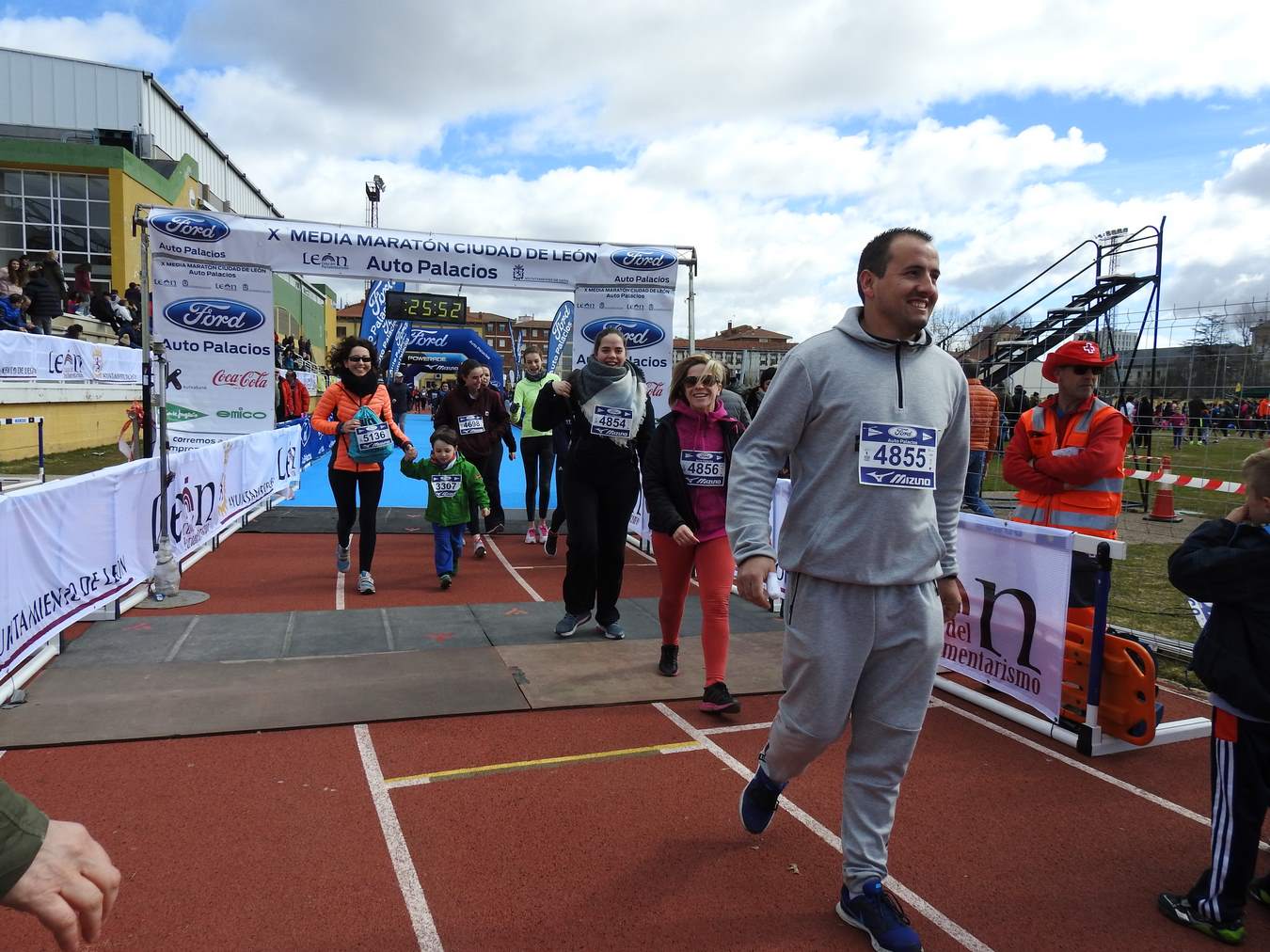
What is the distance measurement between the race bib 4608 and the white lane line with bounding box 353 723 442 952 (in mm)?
1958

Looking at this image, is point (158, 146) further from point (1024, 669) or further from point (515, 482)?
point (1024, 669)

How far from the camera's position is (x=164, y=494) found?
272 inches

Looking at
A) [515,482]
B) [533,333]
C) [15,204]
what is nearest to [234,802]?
[515,482]

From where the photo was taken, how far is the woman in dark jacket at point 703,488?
4516 millimetres

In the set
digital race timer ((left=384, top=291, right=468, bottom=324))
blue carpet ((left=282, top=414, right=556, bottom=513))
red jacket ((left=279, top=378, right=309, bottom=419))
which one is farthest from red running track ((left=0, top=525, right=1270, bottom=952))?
red jacket ((left=279, top=378, right=309, bottom=419))

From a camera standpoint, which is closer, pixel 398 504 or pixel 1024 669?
pixel 1024 669

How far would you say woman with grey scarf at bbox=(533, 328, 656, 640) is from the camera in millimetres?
5477

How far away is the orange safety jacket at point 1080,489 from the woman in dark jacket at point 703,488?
66.9 inches

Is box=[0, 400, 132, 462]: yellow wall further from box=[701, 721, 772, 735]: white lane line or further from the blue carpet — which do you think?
box=[701, 721, 772, 735]: white lane line

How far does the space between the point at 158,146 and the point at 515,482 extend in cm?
3278

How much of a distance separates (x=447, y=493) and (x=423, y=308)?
1451 cm

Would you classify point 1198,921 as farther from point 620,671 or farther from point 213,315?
point 213,315

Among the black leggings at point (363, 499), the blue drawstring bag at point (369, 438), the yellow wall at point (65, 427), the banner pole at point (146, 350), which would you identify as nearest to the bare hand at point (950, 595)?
the blue drawstring bag at point (369, 438)

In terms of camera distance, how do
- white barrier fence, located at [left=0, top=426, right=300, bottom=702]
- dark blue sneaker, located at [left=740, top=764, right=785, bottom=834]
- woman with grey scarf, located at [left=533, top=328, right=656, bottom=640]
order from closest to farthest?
dark blue sneaker, located at [left=740, top=764, right=785, bottom=834] → white barrier fence, located at [left=0, top=426, right=300, bottom=702] → woman with grey scarf, located at [left=533, top=328, right=656, bottom=640]
